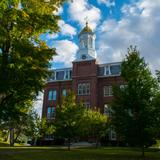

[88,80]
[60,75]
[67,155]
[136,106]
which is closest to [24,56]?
[67,155]

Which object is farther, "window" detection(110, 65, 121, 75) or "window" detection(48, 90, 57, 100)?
"window" detection(48, 90, 57, 100)

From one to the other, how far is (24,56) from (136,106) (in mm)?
9436

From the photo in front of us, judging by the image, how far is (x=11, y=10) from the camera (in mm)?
14242

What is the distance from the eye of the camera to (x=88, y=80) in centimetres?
5384

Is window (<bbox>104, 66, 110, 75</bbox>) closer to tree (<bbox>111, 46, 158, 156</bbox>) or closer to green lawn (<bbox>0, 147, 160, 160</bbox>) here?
tree (<bbox>111, 46, 158, 156</bbox>)

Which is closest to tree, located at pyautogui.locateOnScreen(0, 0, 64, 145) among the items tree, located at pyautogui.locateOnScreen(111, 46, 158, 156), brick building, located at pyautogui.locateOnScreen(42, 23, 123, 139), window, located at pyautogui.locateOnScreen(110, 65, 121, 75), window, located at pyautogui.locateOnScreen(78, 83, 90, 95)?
tree, located at pyautogui.locateOnScreen(111, 46, 158, 156)

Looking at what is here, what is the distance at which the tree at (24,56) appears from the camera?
57.4 feet

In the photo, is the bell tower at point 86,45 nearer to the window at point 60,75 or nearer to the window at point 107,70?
the window at point 107,70

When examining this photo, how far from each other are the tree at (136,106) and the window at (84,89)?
98.5 feet

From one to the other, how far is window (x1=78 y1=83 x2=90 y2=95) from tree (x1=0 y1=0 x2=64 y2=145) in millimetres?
33189

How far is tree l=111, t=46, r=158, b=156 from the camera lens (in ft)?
70.2

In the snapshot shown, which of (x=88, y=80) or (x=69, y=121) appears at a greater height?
(x=88, y=80)

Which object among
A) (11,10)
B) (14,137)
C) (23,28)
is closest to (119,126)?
(23,28)

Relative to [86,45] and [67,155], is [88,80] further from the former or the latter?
[67,155]
